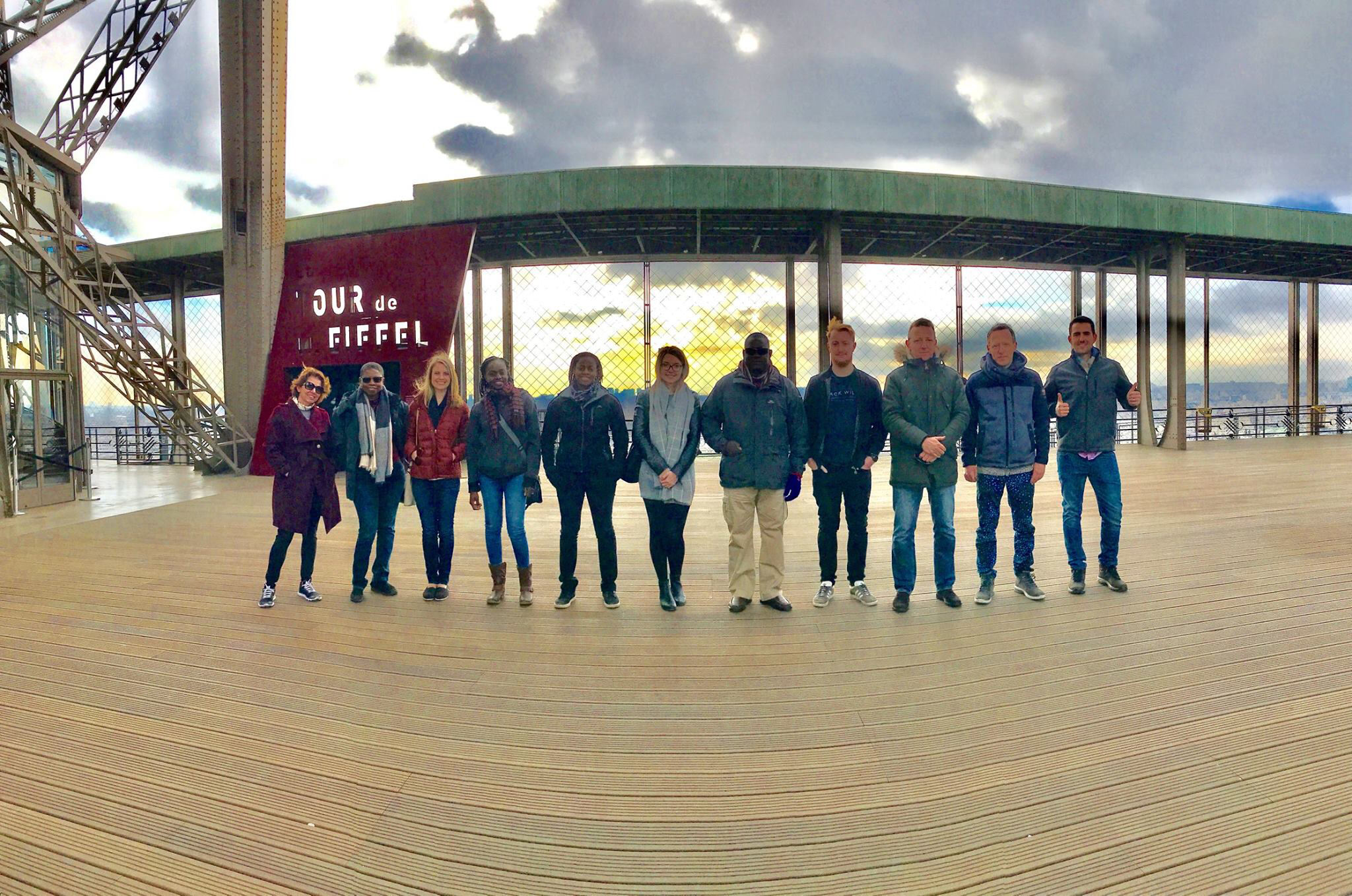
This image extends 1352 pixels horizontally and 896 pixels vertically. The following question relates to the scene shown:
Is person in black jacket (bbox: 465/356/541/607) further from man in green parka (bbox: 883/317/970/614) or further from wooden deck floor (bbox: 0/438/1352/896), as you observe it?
man in green parka (bbox: 883/317/970/614)

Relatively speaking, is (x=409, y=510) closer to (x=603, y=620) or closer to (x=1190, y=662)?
(x=603, y=620)

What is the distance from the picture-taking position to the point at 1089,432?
3.85 m

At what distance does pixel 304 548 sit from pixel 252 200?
33.3 feet

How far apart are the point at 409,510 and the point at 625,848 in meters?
6.47

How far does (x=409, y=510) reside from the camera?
7430 millimetres

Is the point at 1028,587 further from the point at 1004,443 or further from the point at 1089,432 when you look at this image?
the point at 1089,432

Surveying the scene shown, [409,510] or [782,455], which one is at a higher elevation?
[782,455]

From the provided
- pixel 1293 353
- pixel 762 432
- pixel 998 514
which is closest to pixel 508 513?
pixel 762 432

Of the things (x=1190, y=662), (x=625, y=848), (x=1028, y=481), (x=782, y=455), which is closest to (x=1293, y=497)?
(x=1028, y=481)

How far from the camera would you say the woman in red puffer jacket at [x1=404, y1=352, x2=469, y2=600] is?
154 inches

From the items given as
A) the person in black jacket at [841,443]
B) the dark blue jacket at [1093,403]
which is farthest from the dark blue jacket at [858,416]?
the dark blue jacket at [1093,403]

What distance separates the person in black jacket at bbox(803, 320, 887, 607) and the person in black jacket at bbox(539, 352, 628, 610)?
3.71ft

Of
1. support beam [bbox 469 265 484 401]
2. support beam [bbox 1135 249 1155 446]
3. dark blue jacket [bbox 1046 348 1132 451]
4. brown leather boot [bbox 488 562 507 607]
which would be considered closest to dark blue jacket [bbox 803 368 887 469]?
dark blue jacket [bbox 1046 348 1132 451]

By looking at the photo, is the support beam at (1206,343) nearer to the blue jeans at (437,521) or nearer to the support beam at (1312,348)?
the support beam at (1312,348)
